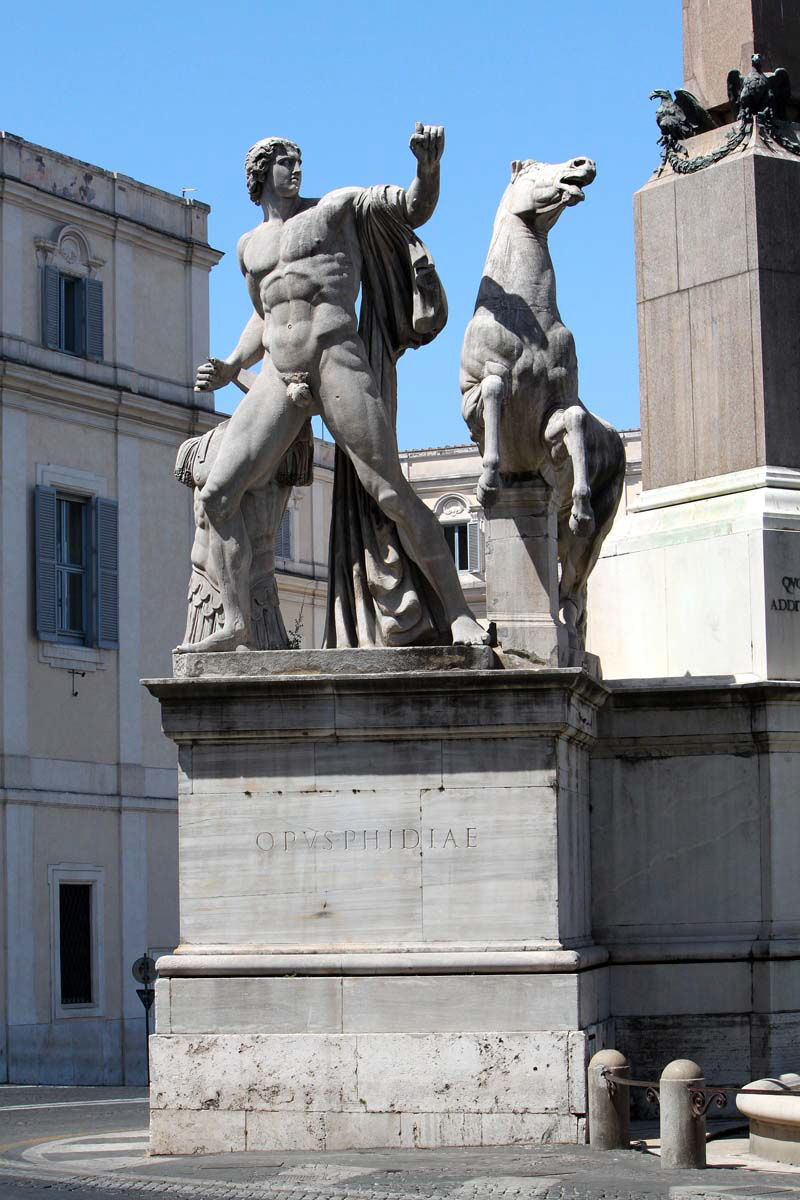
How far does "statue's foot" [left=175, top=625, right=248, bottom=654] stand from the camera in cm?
1259

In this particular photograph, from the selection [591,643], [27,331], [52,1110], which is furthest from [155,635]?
[591,643]

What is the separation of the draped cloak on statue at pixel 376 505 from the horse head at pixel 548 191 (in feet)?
2.35

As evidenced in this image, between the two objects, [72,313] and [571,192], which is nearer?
[571,192]

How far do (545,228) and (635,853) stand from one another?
12.4ft

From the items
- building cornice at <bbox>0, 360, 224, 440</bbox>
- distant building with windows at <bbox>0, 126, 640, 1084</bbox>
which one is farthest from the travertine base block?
building cornice at <bbox>0, 360, 224, 440</bbox>

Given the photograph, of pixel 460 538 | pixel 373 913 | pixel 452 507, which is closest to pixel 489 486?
pixel 373 913

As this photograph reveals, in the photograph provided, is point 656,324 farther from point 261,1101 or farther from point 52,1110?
point 52,1110

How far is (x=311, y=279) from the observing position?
12836 millimetres

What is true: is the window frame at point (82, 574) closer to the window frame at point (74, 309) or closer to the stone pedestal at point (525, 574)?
the window frame at point (74, 309)

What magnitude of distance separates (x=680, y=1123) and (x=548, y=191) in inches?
218

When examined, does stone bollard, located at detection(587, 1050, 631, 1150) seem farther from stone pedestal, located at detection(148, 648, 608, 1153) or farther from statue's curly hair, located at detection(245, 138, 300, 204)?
statue's curly hair, located at detection(245, 138, 300, 204)

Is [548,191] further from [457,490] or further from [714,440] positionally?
[457,490]

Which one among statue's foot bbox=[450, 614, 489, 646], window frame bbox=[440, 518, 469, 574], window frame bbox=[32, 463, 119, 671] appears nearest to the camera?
statue's foot bbox=[450, 614, 489, 646]

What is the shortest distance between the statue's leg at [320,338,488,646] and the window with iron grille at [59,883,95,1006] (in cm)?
2150
